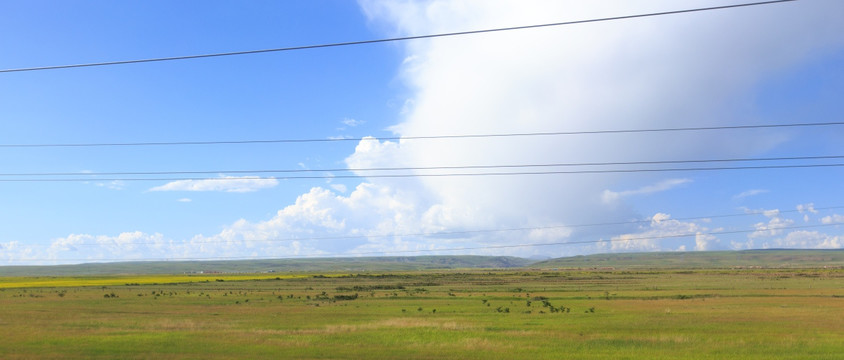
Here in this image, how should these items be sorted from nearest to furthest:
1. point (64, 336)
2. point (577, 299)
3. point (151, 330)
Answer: point (64, 336) < point (151, 330) < point (577, 299)

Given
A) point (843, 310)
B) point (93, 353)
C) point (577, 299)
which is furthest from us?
point (577, 299)

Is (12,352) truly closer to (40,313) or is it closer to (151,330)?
(151,330)

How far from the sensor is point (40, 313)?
55219mm

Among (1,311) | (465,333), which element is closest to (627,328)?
(465,333)

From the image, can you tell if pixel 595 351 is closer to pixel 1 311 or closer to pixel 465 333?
pixel 465 333

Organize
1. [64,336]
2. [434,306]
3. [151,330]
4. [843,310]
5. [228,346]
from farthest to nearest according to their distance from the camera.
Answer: [434,306]
[843,310]
[151,330]
[64,336]
[228,346]

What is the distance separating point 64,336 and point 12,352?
21.6 feet

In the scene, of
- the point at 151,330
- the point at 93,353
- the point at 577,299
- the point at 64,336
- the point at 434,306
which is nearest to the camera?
the point at 93,353

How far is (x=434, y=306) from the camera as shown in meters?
64.9

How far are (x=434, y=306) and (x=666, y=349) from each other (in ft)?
114

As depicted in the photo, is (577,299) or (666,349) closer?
(666,349)

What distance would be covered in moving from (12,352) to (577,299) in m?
61.9

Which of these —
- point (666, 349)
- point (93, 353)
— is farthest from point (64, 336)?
Answer: point (666, 349)

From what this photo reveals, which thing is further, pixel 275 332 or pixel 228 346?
pixel 275 332
